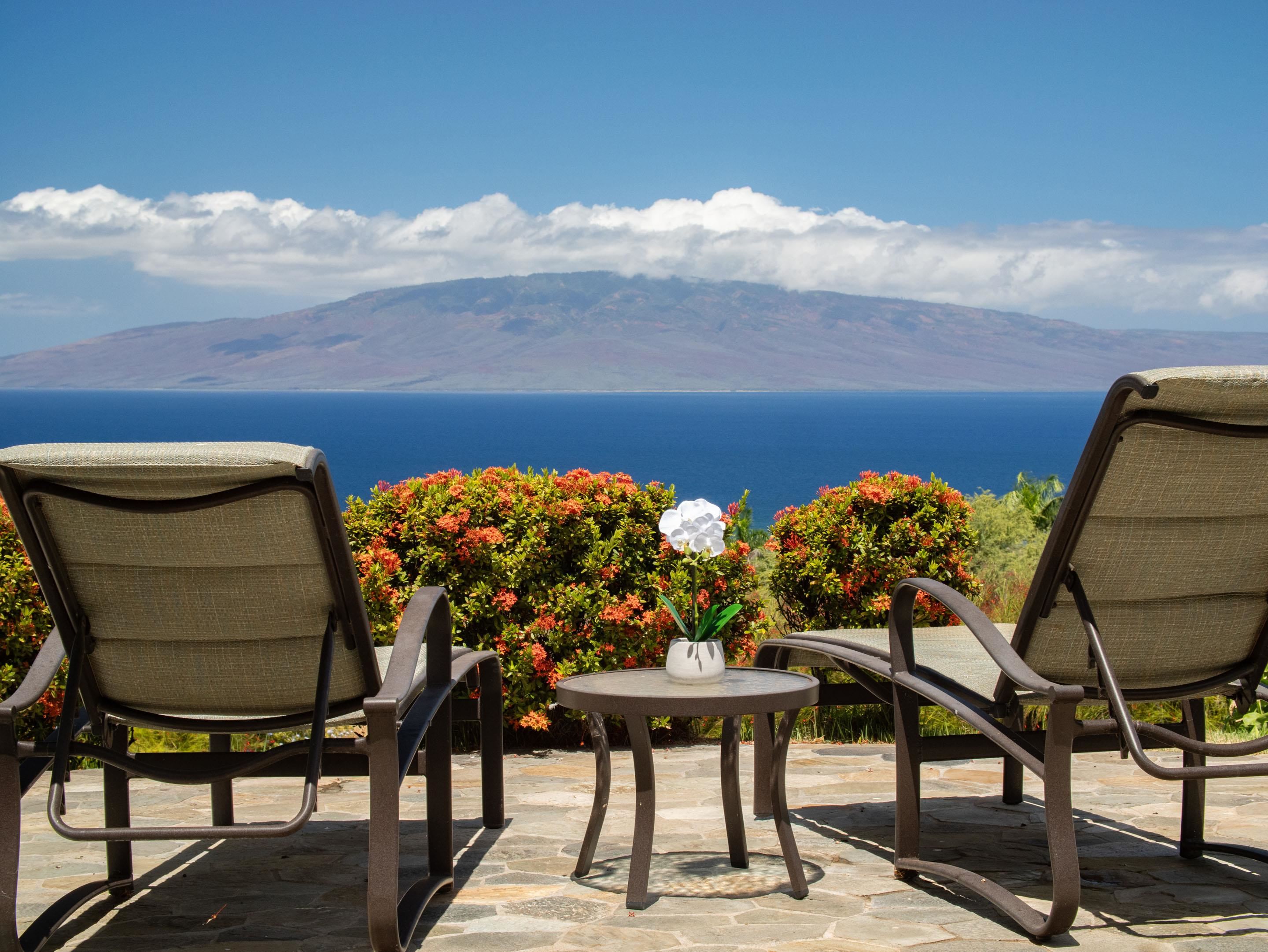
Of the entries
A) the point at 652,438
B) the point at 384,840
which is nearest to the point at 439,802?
the point at 384,840

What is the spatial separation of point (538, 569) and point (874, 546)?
6.01 ft

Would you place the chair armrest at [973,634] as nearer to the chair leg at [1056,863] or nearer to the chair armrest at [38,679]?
the chair leg at [1056,863]

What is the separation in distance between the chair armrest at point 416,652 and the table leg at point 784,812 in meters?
1.10

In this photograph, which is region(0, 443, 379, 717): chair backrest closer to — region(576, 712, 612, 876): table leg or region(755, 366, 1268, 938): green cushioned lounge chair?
region(576, 712, 612, 876): table leg

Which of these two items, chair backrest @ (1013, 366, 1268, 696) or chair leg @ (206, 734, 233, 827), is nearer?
chair backrest @ (1013, 366, 1268, 696)

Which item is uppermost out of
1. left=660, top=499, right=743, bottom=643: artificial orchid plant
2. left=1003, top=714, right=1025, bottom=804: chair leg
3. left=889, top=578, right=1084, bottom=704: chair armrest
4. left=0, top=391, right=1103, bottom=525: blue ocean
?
left=660, top=499, right=743, bottom=643: artificial orchid plant

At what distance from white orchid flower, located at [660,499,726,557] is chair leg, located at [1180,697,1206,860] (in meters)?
1.63

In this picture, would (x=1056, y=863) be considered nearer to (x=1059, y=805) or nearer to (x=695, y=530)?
(x=1059, y=805)

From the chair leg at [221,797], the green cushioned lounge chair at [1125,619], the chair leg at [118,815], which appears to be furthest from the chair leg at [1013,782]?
the chair leg at [118,815]

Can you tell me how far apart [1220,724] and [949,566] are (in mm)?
1730

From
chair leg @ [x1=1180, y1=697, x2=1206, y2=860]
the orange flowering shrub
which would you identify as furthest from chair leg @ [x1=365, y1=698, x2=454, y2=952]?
the orange flowering shrub

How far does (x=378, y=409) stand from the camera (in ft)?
583

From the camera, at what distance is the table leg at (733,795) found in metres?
3.58

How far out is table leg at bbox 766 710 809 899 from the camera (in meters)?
3.29
